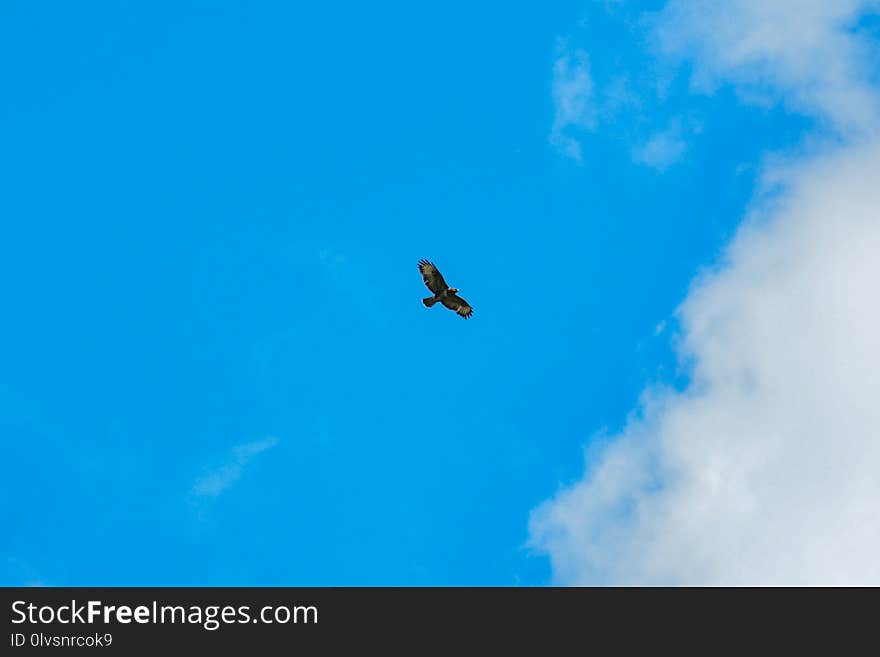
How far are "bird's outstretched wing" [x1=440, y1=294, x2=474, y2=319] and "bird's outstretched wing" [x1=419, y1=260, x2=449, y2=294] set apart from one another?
4.74 feet

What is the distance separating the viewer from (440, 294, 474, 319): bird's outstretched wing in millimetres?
128875

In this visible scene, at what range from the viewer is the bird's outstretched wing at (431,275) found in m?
127

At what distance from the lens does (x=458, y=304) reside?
424ft

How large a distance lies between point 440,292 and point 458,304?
182 centimetres

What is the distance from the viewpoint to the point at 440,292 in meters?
128

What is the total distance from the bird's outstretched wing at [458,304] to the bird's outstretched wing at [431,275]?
144 centimetres

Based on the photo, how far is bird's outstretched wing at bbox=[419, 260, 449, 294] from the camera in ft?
417
